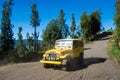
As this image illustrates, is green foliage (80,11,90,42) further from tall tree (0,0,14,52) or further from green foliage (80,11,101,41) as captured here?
tall tree (0,0,14,52)

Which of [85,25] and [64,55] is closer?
[64,55]

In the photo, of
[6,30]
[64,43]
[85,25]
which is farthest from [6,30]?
[85,25]

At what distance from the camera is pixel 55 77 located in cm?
1500

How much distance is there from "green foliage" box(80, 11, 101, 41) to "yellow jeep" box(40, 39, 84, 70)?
38802 millimetres

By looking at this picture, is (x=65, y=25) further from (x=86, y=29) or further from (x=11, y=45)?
(x=11, y=45)

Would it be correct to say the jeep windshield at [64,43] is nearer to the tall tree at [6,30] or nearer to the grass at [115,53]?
the grass at [115,53]

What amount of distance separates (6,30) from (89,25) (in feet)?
106

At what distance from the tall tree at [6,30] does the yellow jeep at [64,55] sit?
13.5 metres

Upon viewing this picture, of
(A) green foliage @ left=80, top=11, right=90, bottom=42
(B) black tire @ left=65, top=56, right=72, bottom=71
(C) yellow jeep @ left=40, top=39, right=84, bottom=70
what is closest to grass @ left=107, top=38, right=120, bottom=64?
(C) yellow jeep @ left=40, top=39, right=84, bottom=70

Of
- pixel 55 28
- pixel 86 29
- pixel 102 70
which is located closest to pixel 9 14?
pixel 55 28

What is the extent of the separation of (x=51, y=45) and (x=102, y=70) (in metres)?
29.1

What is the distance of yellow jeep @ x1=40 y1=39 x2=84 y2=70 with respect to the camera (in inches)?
699

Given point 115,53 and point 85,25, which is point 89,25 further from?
point 115,53

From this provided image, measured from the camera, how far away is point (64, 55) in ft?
59.5
